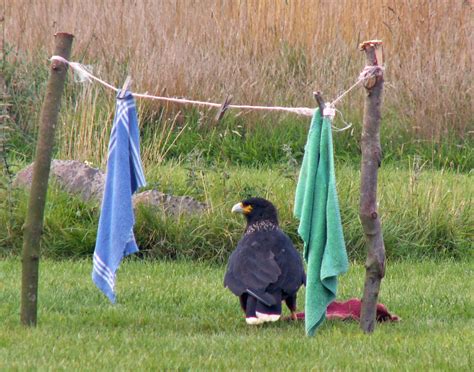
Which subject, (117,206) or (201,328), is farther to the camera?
(201,328)

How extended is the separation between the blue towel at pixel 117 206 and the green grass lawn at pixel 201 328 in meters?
0.40

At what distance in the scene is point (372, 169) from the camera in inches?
220

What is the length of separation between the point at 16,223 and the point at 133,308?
231 cm

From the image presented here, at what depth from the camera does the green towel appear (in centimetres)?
562

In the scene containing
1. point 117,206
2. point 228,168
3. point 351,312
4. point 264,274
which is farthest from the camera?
point 228,168

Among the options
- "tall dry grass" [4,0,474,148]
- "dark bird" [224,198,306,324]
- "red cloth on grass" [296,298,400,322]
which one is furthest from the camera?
"tall dry grass" [4,0,474,148]

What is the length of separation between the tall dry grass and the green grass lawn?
178 inches

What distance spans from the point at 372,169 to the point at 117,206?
58.1 inches

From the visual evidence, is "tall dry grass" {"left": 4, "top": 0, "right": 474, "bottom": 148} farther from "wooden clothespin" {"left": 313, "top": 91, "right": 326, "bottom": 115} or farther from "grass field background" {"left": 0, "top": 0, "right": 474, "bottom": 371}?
"wooden clothespin" {"left": 313, "top": 91, "right": 326, "bottom": 115}

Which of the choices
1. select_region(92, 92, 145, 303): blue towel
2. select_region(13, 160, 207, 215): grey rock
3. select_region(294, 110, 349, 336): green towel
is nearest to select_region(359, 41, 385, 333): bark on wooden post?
select_region(294, 110, 349, 336): green towel

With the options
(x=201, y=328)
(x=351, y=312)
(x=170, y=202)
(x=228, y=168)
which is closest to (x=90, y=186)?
(x=170, y=202)

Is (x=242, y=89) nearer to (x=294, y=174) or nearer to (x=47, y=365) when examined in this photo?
(x=294, y=174)

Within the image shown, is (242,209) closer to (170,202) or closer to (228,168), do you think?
(170,202)

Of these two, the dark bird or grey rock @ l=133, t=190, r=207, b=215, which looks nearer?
Result: the dark bird
